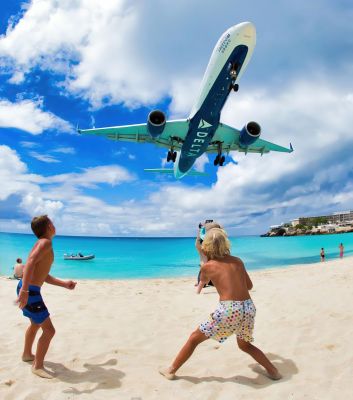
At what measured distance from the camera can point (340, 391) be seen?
8.89 feet

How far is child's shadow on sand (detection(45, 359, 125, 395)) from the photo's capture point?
3.02m

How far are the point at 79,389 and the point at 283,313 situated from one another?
3.61 m

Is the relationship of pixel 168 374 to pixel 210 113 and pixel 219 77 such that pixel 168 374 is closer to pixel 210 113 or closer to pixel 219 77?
pixel 219 77

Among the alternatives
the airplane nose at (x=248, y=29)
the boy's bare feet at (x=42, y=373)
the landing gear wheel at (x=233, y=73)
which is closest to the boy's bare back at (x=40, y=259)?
the boy's bare feet at (x=42, y=373)

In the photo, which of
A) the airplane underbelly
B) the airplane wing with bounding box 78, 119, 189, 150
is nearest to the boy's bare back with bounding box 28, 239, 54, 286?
the airplane underbelly

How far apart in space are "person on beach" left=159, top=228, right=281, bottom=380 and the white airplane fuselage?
1296 centimetres

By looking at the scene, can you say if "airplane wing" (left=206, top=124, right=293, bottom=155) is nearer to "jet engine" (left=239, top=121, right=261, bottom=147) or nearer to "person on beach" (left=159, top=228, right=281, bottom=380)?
"jet engine" (left=239, top=121, right=261, bottom=147)

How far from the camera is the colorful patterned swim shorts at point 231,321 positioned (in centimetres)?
285

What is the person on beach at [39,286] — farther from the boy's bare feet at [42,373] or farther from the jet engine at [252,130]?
the jet engine at [252,130]

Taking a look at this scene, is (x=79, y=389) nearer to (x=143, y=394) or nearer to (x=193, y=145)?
(x=143, y=394)

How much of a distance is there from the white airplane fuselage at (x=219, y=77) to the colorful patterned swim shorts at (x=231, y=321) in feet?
43.6

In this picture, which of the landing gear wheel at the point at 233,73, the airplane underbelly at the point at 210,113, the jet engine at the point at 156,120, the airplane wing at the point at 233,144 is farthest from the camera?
the airplane wing at the point at 233,144

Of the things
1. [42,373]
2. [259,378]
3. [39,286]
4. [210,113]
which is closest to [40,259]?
[39,286]

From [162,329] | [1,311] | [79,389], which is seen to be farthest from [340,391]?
[1,311]
